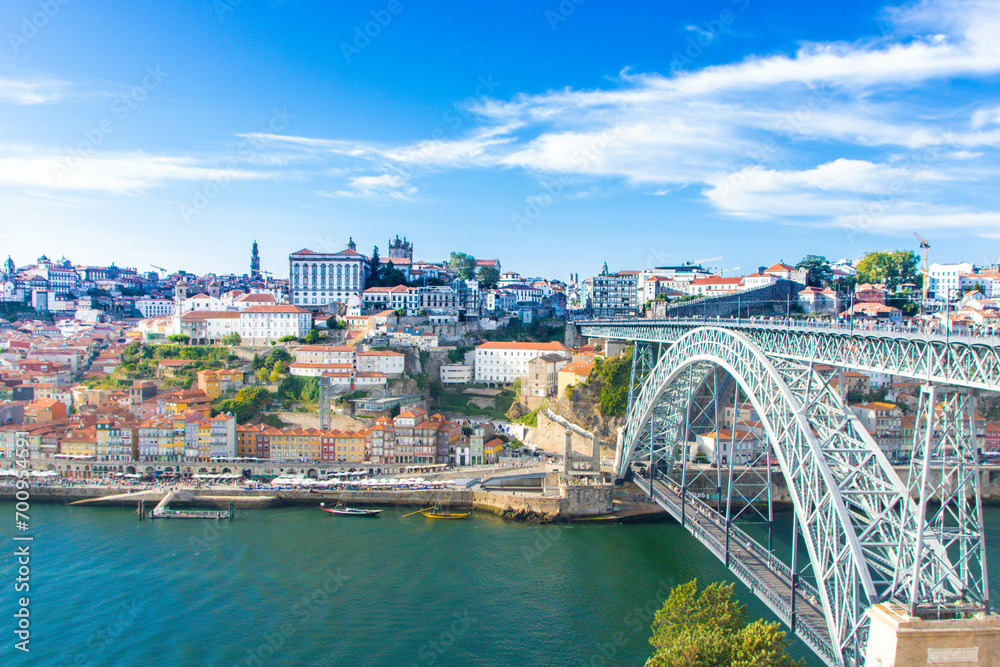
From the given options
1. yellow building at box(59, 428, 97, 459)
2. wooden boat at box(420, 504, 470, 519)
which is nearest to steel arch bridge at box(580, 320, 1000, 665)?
wooden boat at box(420, 504, 470, 519)

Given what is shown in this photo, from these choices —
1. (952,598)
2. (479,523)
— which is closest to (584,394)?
(479,523)

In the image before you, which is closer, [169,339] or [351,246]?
[169,339]

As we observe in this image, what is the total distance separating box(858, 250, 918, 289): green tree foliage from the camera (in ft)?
119

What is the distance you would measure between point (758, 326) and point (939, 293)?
33.3 metres

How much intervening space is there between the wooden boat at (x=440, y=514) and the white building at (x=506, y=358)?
41.4 ft

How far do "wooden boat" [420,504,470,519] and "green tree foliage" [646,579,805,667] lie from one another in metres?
10.3

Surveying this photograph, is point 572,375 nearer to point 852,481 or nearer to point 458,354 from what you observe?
point 458,354

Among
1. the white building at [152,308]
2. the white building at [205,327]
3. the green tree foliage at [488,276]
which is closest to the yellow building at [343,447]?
the white building at [205,327]

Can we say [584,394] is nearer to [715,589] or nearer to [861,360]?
[715,589]

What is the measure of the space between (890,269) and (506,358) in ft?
73.2

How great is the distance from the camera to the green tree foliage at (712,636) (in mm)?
8422

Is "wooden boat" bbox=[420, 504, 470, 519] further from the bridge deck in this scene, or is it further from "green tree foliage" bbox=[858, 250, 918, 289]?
"green tree foliage" bbox=[858, 250, 918, 289]

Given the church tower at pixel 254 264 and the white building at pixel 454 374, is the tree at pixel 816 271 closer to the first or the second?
the white building at pixel 454 374

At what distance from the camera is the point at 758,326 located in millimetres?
11812
